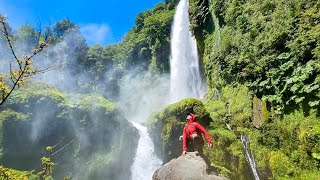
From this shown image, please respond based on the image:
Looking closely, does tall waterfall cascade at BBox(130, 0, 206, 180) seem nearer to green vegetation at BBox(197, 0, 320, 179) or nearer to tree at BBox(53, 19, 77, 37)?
green vegetation at BBox(197, 0, 320, 179)

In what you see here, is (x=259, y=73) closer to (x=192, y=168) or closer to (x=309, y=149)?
(x=309, y=149)

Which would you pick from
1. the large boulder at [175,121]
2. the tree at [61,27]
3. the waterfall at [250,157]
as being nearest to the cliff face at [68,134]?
the large boulder at [175,121]

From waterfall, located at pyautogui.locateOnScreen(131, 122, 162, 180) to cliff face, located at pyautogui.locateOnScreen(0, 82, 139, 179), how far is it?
0.94m

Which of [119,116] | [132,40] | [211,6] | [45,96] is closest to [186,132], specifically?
[211,6]

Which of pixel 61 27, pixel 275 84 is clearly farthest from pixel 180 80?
pixel 61 27

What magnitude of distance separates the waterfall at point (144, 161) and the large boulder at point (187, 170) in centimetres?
1704

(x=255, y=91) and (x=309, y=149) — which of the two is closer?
(x=309, y=149)

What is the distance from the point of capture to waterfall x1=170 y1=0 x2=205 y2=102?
26.5 meters

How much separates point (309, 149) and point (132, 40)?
39.0 metres

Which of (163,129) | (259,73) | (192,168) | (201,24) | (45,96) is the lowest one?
(192,168)

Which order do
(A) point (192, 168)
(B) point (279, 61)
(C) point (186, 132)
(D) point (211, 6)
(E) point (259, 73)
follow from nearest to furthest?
(A) point (192, 168), (C) point (186, 132), (B) point (279, 61), (E) point (259, 73), (D) point (211, 6)

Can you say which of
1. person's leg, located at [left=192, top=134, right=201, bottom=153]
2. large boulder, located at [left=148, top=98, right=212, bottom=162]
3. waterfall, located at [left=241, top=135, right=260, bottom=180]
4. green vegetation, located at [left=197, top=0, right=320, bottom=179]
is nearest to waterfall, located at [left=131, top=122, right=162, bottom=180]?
large boulder, located at [left=148, top=98, right=212, bottom=162]

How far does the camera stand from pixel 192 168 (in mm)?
6258

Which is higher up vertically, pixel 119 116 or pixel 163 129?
pixel 119 116
